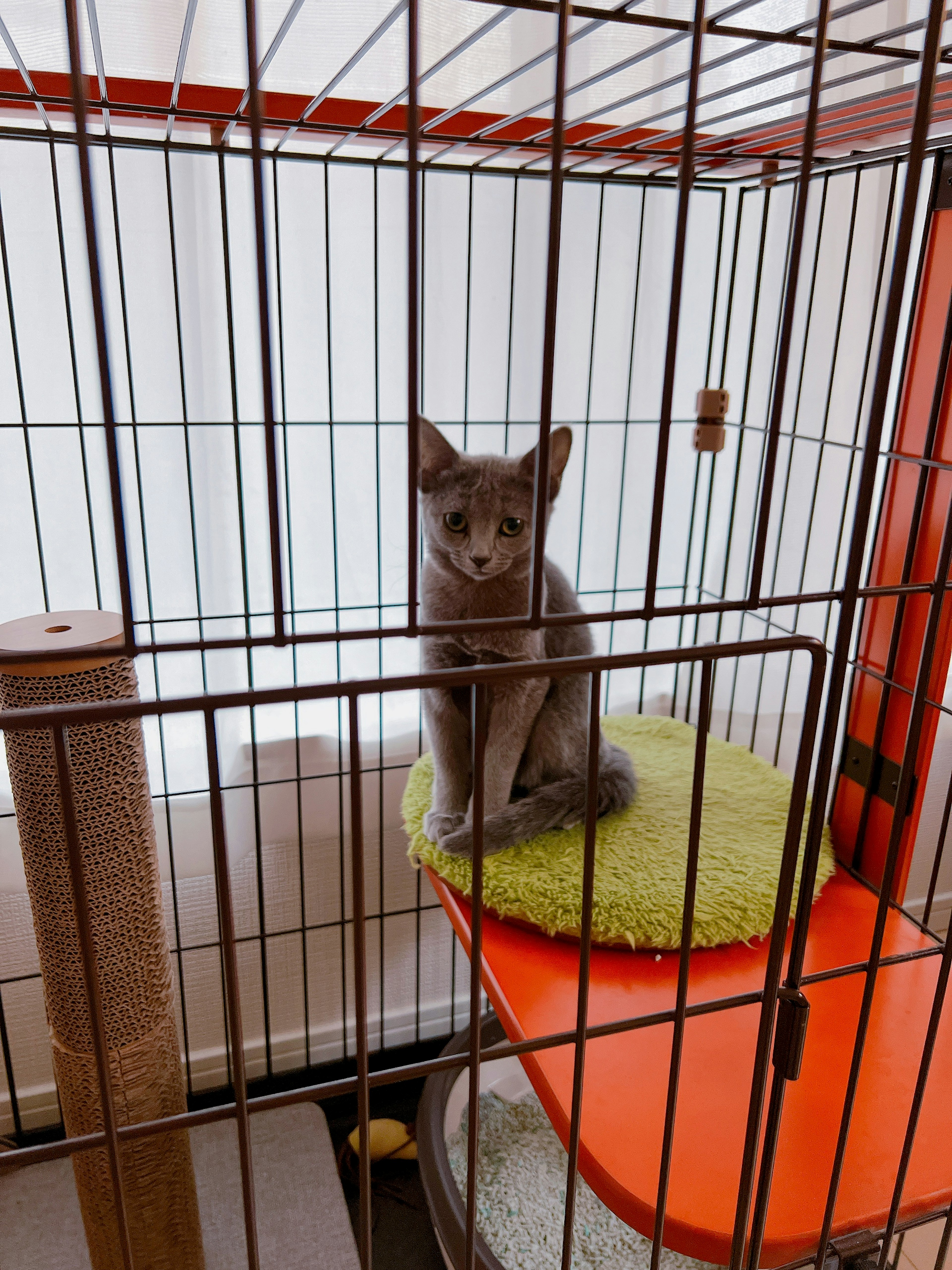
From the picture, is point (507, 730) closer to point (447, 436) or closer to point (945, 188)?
point (447, 436)

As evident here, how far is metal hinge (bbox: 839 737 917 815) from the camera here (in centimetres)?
123

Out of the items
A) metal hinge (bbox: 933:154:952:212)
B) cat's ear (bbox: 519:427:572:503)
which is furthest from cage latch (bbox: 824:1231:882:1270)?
metal hinge (bbox: 933:154:952:212)

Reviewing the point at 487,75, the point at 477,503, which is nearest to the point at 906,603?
the point at 477,503

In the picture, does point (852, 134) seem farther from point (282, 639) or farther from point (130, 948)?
point (130, 948)

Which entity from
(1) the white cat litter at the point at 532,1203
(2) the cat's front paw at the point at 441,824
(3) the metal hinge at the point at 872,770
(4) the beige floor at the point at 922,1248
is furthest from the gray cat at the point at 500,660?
(4) the beige floor at the point at 922,1248

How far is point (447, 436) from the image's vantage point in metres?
1.60

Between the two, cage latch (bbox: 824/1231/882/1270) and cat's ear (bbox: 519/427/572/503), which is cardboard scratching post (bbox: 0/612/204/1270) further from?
cage latch (bbox: 824/1231/882/1270)

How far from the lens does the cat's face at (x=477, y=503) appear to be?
110 cm

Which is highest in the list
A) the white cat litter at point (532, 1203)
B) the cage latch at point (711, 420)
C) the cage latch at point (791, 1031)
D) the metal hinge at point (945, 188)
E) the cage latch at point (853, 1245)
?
the metal hinge at point (945, 188)

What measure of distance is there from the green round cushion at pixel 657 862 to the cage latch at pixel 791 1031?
1.07 ft

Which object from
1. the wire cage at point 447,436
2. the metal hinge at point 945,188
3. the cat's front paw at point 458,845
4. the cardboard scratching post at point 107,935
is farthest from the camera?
the cat's front paw at point 458,845

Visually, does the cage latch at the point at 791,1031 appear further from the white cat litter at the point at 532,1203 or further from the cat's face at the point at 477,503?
the white cat litter at the point at 532,1203

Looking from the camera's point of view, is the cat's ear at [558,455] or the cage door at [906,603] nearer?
the cat's ear at [558,455]

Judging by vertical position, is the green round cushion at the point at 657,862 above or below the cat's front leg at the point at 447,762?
below
